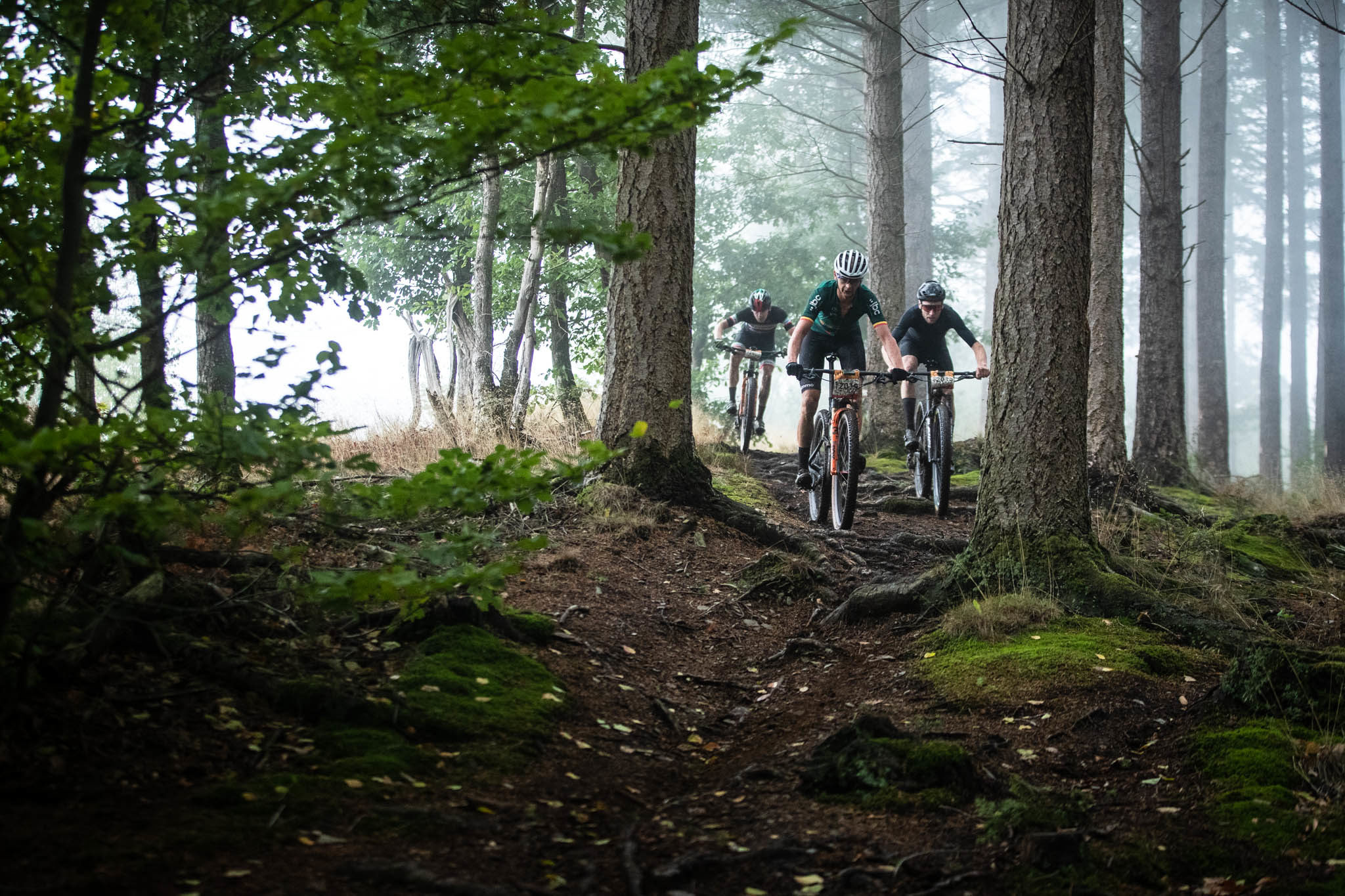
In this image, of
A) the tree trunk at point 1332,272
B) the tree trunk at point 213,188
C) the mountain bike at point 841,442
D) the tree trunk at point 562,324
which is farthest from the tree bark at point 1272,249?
the tree trunk at point 213,188

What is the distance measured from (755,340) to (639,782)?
34.2 feet

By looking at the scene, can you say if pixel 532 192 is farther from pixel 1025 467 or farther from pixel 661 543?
pixel 1025 467

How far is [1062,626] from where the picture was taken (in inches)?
216

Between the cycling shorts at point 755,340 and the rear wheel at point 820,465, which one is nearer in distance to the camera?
the rear wheel at point 820,465

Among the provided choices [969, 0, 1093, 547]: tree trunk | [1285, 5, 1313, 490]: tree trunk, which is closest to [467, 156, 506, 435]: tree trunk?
[969, 0, 1093, 547]: tree trunk

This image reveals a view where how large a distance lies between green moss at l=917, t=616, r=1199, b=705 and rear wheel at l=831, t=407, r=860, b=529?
119 inches

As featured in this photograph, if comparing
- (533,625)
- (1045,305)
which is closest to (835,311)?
(1045,305)

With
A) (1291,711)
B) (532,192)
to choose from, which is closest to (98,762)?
(1291,711)

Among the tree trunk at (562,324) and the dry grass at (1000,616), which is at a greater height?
the tree trunk at (562,324)

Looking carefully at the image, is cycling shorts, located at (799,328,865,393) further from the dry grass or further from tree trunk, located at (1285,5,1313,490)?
tree trunk, located at (1285,5,1313,490)

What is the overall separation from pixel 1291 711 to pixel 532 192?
43.3ft

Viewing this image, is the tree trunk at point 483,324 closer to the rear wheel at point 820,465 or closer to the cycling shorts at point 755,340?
the cycling shorts at point 755,340

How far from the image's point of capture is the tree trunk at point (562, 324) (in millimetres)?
12289

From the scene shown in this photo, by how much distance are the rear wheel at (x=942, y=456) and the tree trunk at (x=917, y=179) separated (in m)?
16.0
